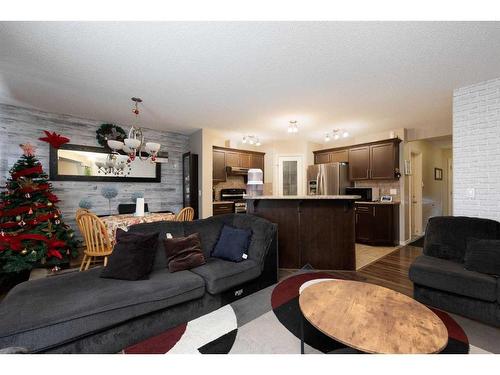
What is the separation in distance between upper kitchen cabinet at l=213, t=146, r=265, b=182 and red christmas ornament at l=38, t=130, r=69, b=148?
2.71 m

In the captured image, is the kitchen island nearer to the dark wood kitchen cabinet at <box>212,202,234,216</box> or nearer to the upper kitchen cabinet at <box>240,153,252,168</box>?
the dark wood kitchen cabinet at <box>212,202,234,216</box>

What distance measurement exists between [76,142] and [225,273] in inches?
152

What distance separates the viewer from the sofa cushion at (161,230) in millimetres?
2271

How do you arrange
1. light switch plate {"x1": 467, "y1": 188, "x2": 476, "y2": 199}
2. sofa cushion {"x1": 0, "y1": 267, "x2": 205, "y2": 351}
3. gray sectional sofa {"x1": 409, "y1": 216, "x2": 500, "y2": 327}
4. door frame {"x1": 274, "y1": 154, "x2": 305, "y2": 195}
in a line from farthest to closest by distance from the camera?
door frame {"x1": 274, "y1": 154, "x2": 305, "y2": 195} < light switch plate {"x1": 467, "y1": 188, "x2": 476, "y2": 199} < gray sectional sofa {"x1": 409, "y1": 216, "x2": 500, "y2": 327} < sofa cushion {"x1": 0, "y1": 267, "x2": 205, "y2": 351}

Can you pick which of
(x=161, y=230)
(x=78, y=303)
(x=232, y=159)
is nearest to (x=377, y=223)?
(x=232, y=159)

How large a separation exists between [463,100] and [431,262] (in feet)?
7.14

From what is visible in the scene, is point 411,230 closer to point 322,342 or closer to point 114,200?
point 322,342

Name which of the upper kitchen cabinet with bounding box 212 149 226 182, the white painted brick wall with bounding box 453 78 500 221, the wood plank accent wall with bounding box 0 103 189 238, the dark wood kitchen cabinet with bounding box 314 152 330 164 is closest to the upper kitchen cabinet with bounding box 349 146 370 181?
the dark wood kitchen cabinet with bounding box 314 152 330 164

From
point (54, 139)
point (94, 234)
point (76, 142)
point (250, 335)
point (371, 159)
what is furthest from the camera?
point (371, 159)

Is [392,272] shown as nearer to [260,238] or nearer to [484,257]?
[484,257]

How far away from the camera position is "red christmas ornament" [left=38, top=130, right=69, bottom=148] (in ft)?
11.5

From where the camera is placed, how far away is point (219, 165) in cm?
508

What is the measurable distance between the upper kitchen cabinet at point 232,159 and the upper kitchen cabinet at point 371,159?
1.97m

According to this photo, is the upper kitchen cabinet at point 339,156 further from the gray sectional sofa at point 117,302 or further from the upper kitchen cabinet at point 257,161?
the gray sectional sofa at point 117,302
